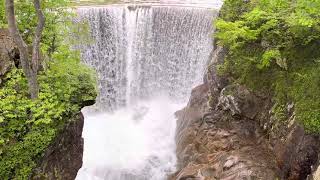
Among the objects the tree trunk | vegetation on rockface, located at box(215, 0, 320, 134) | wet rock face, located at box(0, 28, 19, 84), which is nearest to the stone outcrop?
vegetation on rockface, located at box(215, 0, 320, 134)

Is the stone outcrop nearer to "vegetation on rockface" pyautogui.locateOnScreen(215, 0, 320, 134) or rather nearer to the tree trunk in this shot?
"vegetation on rockface" pyautogui.locateOnScreen(215, 0, 320, 134)

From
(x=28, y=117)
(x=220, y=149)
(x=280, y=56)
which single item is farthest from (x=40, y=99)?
(x=280, y=56)

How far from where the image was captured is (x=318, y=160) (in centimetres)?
886

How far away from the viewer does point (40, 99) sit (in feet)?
30.7

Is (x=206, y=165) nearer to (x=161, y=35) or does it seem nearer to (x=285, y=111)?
(x=285, y=111)

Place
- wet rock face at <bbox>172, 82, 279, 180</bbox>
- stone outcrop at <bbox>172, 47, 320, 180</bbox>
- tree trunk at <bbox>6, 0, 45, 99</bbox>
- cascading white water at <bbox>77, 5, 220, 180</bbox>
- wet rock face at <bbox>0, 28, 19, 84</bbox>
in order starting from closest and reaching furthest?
tree trunk at <bbox>6, 0, 45, 99</bbox> → wet rock face at <bbox>0, 28, 19, 84</bbox> → stone outcrop at <bbox>172, 47, 320, 180</bbox> → wet rock face at <bbox>172, 82, 279, 180</bbox> → cascading white water at <bbox>77, 5, 220, 180</bbox>

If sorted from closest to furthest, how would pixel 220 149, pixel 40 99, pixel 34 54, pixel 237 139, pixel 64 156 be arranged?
pixel 40 99
pixel 34 54
pixel 64 156
pixel 237 139
pixel 220 149

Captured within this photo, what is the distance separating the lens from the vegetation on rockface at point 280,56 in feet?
32.4

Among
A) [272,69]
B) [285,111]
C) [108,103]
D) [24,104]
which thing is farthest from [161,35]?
[24,104]

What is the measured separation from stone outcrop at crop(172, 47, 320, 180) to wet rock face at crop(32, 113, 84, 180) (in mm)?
3670

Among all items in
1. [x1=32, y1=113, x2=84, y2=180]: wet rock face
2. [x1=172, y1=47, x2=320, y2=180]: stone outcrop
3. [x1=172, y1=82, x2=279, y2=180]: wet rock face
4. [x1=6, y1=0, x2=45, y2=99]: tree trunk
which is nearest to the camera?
[x1=6, y1=0, x2=45, y2=99]: tree trunk

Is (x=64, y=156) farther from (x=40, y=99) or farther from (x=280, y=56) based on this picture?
(x=280, y=56)

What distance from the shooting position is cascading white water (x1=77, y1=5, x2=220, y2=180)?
17.8 metres

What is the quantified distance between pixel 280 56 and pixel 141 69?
10.0 metres
